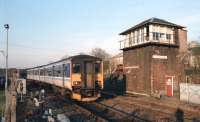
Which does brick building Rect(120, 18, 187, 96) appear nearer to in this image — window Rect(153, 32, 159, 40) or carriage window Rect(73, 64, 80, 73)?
window Rect(153, 32, 159, 40)

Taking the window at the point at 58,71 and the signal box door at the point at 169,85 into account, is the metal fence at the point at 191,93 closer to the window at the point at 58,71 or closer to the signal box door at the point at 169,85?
the signal box door at the point at 169,85

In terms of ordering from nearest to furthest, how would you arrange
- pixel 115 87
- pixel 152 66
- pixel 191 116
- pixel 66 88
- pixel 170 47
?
pixel 191 116 → pixel 66 88 → pixel 152 66 → pixel 170 47 → pixel 115 87

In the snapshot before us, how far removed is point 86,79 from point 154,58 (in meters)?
9.57

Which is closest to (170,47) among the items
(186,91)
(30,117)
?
(186,91)

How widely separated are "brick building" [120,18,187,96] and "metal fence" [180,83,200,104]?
3823 millimetres

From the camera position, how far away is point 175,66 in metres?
25.0

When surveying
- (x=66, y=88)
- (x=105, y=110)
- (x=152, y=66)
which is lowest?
(x=105, y=110)

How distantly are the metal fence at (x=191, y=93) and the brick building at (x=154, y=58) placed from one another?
151 inches

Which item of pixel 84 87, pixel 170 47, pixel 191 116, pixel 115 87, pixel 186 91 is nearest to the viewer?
pixel 191 116

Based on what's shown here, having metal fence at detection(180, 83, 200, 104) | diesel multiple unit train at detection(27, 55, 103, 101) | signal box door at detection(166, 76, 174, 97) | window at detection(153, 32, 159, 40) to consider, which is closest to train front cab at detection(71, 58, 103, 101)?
diesel multiple unit train at detection(27, 55, 103, 101)

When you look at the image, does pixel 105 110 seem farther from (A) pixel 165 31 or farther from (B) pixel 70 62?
(A) pixel 165 31

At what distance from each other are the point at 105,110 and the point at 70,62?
4140 mm

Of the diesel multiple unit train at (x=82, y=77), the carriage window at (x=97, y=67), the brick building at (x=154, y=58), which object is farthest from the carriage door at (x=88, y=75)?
the brick building at (x=154, y=58)

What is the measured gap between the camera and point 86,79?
16.6 meters
